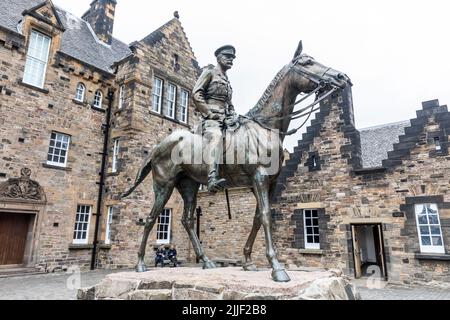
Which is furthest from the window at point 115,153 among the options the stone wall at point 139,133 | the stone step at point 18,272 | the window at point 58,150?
the stone step at point 18,272

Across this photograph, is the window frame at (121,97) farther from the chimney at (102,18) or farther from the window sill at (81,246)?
the window sill at (81,246)

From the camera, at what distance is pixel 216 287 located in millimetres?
3559

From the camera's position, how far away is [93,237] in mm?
15055

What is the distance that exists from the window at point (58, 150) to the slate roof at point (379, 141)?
14526mm

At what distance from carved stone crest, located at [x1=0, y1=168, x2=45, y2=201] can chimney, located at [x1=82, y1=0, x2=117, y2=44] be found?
11.0 meters

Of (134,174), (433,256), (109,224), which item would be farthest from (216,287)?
(109,224)

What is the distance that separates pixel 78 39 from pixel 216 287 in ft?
61.5

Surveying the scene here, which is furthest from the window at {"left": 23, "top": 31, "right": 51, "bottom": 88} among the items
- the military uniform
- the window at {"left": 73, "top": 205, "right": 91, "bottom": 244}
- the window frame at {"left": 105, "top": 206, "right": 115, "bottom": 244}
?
the military uniform

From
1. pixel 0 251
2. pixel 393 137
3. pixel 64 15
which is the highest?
pixel 64 15

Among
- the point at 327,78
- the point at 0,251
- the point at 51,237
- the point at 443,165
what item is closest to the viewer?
the point at 327,78

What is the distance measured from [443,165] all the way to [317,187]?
471 cm

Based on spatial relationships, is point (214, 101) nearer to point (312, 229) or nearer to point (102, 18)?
point (312, 229)
